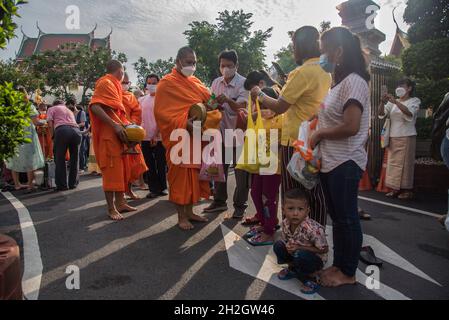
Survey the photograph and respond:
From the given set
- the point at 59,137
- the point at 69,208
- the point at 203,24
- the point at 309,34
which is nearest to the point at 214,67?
the point at 203,24

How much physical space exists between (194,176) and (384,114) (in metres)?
4.10

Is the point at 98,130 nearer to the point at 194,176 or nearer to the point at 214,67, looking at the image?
the point at 194,176

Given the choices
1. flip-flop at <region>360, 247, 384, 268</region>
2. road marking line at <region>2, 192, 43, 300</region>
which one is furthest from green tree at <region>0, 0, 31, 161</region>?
flip-flop at <region>360, 247, 384, 268</region>

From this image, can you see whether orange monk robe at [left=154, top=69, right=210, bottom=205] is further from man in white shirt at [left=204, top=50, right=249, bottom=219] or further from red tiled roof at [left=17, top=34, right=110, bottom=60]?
red tiled roof at [left=17, top=34, right=110, bottom=60]

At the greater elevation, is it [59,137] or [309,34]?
[309,34]

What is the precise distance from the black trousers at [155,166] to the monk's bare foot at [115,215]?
4.91 ft

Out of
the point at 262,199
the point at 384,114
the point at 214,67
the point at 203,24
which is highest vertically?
the point at 203,24

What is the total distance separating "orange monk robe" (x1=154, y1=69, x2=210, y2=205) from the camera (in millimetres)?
4078

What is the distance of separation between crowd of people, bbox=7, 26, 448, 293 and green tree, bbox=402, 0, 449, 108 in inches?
46.9

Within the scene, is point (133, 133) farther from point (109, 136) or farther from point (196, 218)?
point (196, 218)

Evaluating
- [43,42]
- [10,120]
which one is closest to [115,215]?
[10,120]

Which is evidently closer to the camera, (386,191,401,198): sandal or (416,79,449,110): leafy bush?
(386,191,401,198): sandal
